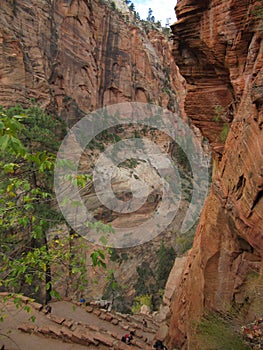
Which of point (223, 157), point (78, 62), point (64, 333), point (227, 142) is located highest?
point (78, 62)

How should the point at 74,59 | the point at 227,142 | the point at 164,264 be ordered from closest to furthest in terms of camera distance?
the point at 227,142 → the point at 164,264 → the point at 74,59

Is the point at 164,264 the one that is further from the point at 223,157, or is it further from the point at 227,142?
the point at 227,142

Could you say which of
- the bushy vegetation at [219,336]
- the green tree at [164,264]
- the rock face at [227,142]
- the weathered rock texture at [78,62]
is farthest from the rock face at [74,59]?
the bushy vegetation at [219,336]

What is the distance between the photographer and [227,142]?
604 centimetres

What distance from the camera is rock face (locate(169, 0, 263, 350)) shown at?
174 inches

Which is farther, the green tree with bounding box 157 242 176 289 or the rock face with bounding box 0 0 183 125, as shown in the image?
the green tree with bounding box 157 242 176 289

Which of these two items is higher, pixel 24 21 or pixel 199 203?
pixel 24 21

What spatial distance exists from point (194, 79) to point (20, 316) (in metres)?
10.6

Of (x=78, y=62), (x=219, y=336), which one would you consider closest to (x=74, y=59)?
(x=78, y=62)

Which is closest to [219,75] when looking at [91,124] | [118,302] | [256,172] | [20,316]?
[256,172]

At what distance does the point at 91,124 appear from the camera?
32906mm

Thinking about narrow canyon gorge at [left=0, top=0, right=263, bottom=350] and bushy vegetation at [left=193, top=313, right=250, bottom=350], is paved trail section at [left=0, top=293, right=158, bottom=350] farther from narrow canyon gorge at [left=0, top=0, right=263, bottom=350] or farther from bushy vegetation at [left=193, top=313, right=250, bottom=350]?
bushy vegetation at [left=193, top=313, right=250, bottom=350]

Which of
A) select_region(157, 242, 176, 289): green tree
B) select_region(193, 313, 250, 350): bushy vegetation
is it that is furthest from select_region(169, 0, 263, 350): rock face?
select_region(157, 242, 176, 289): green tree

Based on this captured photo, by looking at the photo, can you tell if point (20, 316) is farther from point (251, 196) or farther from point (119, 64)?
point (119, 64)
